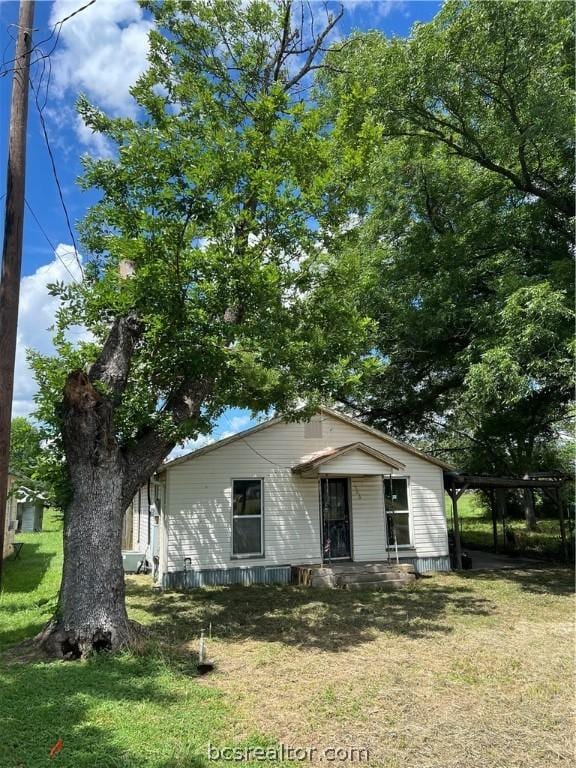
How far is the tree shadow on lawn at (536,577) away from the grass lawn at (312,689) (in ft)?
6.25

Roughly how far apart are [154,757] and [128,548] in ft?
45.8

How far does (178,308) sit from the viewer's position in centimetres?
695

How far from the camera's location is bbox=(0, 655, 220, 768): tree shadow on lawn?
3947 millimetres

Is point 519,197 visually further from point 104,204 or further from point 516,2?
point 104,204

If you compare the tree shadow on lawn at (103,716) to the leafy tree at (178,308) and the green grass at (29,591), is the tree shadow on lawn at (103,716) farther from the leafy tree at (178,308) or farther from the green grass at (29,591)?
the green grass at (29,591)

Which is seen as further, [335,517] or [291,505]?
[335,517]

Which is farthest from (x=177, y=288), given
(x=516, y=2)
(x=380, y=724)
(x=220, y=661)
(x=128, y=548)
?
(x=128, y=548)

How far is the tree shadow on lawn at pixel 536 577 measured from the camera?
11.5m

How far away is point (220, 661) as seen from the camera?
646cm

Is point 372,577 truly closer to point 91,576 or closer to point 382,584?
point 382,584

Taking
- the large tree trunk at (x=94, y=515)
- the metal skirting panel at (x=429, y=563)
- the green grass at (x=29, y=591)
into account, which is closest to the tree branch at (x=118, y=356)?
the large tree trunk at (x=94, y=515)

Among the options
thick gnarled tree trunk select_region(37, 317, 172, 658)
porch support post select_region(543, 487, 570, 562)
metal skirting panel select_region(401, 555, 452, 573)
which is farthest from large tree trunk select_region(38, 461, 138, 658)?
porch support post select_region(543, 487, 570, 562)

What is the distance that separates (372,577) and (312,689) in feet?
22.5
